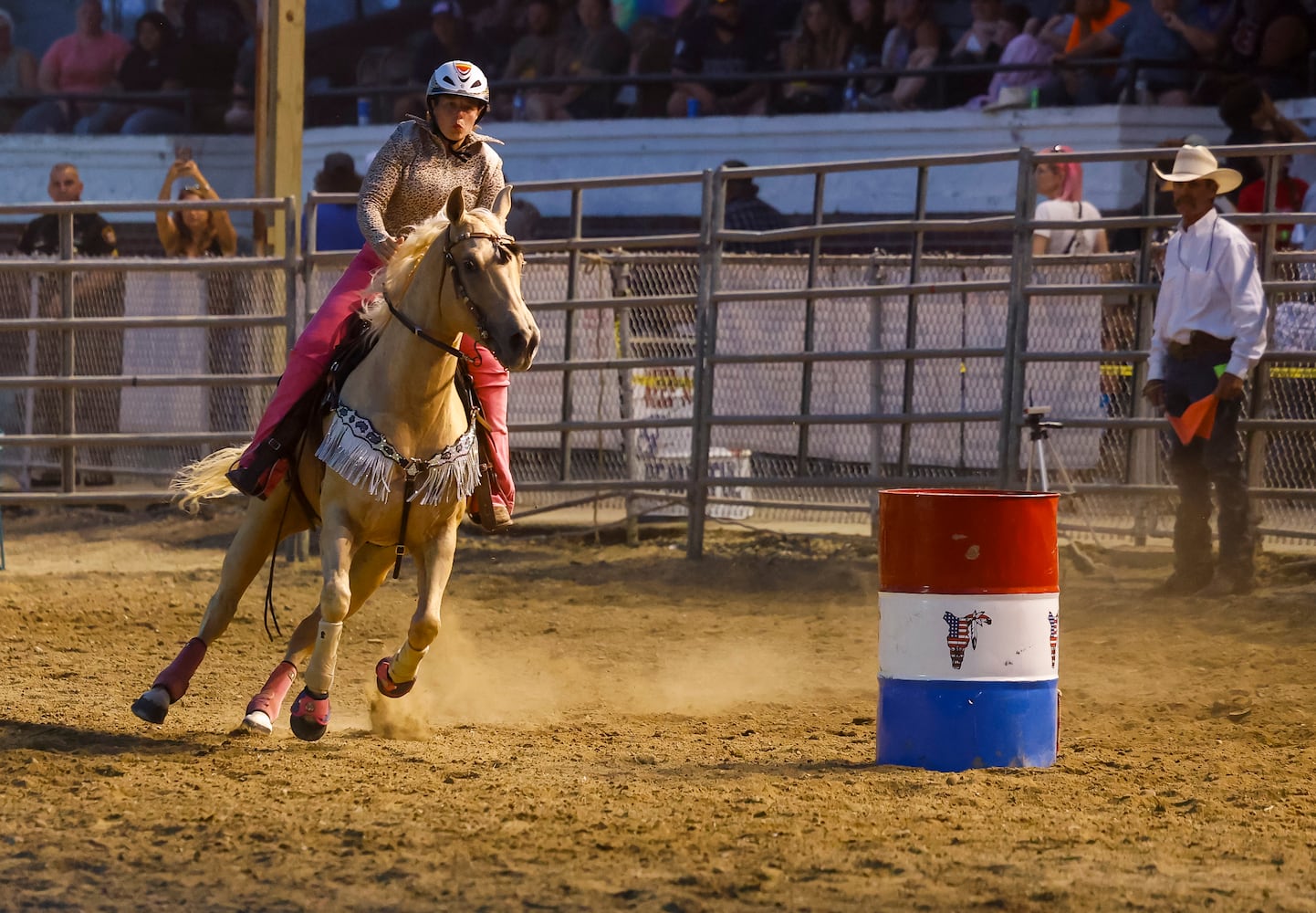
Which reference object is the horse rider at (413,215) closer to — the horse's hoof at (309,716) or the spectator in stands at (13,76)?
the horse's hoof at (309,716)

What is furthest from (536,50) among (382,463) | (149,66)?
(382,463)

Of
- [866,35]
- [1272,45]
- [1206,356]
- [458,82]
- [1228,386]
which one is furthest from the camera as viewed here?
[866,35]

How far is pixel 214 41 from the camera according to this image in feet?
65.3

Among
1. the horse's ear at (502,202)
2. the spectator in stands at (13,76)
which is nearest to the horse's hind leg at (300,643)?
the horse's ear at (502,202)

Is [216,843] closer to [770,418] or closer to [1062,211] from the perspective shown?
[770,418]

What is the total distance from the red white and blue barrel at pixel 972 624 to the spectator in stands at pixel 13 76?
16743 millimetres

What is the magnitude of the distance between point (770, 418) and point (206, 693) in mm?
4323

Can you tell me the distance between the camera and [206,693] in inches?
275

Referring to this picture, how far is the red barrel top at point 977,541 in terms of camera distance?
5215 mm

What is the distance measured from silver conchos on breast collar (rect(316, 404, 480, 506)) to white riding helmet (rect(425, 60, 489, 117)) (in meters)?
1.19

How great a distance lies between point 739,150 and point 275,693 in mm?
10558

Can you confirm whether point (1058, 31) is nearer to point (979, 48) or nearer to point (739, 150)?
point (979, 48)

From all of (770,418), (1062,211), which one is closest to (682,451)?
(770,418)

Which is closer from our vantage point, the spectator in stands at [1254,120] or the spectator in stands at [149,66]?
the spectator in stands at [1254,120]
